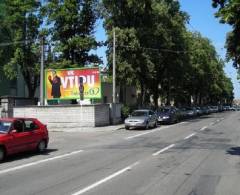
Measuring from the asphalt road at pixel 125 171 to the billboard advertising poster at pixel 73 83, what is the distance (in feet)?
61.5

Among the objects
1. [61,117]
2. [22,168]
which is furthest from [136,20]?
[22,168]

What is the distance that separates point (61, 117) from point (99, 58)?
1335 centimetres

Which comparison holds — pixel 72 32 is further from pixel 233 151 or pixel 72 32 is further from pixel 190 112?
pixel 233 151

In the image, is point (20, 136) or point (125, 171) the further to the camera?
point (20, 136)

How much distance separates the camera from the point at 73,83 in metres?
41.2

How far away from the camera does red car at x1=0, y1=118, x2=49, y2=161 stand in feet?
56.1

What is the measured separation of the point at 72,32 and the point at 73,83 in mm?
9513

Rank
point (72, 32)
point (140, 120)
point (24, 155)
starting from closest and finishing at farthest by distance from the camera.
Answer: point (24, 155) < point (140, 120) < point (72, 32)

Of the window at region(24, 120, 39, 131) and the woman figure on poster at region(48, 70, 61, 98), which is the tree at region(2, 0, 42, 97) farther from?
the window at region(24, 120, 39, 131)

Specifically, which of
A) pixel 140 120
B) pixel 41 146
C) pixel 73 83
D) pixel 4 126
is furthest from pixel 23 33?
pixel 4 126

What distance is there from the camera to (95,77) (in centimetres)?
4012

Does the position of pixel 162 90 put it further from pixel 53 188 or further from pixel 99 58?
pixel 53 188

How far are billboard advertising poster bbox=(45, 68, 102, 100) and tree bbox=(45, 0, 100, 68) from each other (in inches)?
211

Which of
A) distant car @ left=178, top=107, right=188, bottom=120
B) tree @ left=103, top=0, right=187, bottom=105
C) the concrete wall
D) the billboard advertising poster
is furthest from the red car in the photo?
distant car @ left=178, top=107, right=188, bottom=120
